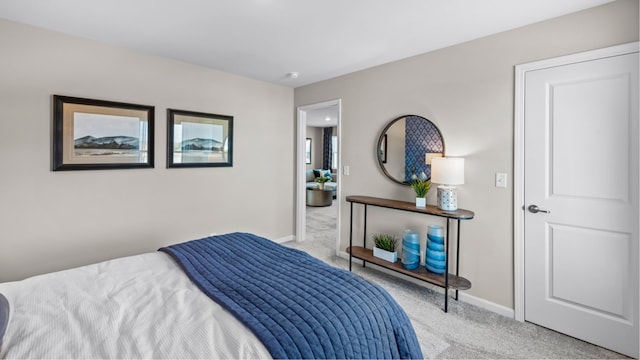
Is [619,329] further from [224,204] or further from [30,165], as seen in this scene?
[30,165]

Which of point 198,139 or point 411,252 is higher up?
point 198,139

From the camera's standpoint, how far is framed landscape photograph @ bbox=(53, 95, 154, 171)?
8.25 ft

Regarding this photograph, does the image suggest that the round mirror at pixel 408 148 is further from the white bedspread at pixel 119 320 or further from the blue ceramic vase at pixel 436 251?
the white bedspread at pixel 119 320

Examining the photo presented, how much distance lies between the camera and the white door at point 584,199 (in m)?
1.90

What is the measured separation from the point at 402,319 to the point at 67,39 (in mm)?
3446

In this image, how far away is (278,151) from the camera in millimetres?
4250

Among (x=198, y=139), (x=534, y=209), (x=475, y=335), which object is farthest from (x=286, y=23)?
(x=475, y=335)

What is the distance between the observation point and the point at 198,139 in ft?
11.2

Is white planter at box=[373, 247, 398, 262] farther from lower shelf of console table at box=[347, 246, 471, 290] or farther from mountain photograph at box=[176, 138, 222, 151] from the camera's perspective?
mountain photograph at box=[176, 138, 222, 151]

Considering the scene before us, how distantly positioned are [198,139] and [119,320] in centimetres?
253

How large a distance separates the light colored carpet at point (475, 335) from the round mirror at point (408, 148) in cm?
118

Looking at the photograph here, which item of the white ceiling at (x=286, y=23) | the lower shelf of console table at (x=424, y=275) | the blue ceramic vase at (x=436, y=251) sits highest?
the white ceiling at (x=286, y=23)

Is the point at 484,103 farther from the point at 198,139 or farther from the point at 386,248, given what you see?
the point at 198,139

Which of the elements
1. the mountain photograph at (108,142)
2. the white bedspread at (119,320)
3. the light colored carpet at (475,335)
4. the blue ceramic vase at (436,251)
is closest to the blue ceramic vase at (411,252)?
the blue ceramic vase at (436,251)
